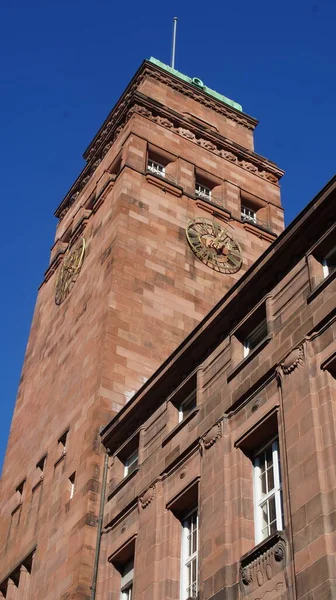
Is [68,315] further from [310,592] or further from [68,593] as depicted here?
[310,592]

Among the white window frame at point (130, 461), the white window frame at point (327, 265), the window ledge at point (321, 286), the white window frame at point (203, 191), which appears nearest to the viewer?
the window ledge at point (321, 286)

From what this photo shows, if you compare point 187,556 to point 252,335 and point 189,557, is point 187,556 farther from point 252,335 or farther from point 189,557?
point 252,335

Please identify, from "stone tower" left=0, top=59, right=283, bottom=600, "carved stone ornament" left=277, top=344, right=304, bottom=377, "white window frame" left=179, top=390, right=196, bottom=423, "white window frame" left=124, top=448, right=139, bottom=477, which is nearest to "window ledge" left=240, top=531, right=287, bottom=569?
"carved stone ornament" left=277, top=344, right=304, bottom=377

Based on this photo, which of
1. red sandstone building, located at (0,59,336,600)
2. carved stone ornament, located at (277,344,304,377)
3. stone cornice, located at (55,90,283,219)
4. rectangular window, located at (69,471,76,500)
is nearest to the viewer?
red sandstone building, located at (0,59,336,600)

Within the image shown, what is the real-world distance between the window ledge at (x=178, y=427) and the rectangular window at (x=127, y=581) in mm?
3561

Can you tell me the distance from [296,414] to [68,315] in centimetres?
2011

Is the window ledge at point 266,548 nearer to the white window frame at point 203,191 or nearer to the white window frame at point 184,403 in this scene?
the white window frame at point 184,403

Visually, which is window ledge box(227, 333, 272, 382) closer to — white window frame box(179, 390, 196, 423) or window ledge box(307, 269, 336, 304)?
window ledge box(307, 269, 336, 304)

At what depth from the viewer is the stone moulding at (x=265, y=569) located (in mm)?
17797

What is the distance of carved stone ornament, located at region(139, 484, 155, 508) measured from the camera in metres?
24.8

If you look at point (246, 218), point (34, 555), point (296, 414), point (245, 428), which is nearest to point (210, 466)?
point (245, 428)

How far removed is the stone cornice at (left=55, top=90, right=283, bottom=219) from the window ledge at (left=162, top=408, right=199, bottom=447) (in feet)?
73.8

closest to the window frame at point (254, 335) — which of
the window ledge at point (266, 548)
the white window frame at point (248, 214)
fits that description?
the window ledge at point (266, 548)

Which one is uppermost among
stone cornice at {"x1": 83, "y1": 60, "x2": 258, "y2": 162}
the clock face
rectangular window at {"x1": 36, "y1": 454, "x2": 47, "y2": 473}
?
stone cornice at {"x1": 83, "y1": 60, "x2": 258, "y2": 162}
